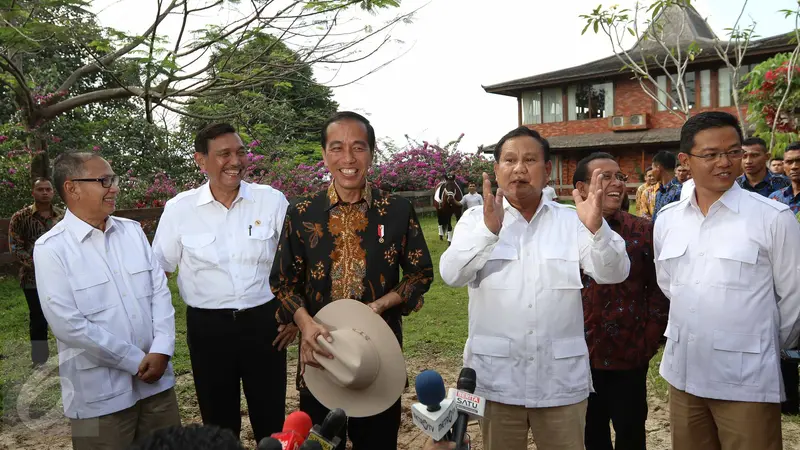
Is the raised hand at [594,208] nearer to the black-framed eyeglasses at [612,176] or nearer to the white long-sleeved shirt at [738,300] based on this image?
the white long-sleeved shirt at [738,300]

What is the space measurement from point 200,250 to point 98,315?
29.7 inches

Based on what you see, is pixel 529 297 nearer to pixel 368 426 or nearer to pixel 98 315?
pixel 368 426

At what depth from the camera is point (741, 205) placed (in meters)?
2.89

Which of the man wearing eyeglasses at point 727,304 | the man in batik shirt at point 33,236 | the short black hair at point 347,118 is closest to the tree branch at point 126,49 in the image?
the man in batik shirt at point 33,236

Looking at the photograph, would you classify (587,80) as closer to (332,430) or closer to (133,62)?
(133,62)

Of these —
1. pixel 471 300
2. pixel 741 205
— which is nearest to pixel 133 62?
pixel 471 300

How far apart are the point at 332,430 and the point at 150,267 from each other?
2248 mm

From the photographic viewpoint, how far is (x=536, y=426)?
2873 millimetres

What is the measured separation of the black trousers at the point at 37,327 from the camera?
6547mm

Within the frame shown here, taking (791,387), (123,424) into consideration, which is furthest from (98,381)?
(791,387)

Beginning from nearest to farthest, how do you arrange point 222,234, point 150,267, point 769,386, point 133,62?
1. point 769,386
2. point 150,267
3. point 222,234
4. point 133,62

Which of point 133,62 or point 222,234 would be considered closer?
point 222,234

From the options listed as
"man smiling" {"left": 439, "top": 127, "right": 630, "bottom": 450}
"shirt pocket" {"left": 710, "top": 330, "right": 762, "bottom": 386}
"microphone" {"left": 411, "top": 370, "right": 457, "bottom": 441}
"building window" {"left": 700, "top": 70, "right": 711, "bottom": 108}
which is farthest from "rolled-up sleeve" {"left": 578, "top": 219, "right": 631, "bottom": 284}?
"building window" {"left": 700, "top": 70, "right": 711, "bottom": 108}

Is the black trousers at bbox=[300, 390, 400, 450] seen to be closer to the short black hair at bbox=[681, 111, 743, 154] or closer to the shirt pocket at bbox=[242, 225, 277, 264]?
the shirt pocket at bbox=[242, 225, 277, 264]
